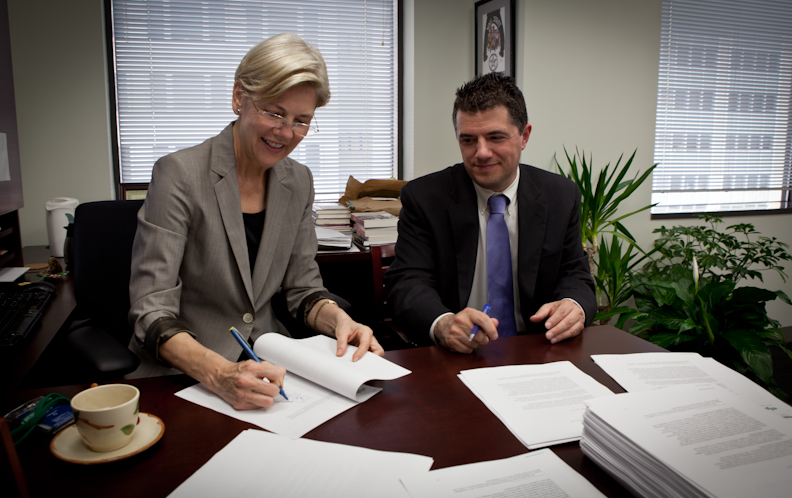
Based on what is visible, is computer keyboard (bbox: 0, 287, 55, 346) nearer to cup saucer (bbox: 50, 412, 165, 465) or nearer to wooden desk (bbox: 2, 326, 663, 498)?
wooden desk (bbox: 2, 326, 663, 498)

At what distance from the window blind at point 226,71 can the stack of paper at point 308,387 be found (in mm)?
2563

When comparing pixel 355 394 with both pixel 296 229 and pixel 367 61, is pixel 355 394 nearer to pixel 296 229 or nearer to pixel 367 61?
pixel 296 229

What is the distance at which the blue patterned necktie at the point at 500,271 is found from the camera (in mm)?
1588

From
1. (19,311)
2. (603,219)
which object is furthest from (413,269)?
(603,219)

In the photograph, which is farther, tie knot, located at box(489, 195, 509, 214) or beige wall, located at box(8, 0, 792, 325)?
beige wall, located at box(8, 0, 792, 325)

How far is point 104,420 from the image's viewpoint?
70 cm

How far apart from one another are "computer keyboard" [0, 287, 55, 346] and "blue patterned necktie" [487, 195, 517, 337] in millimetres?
1343

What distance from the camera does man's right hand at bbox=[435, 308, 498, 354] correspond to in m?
1.13

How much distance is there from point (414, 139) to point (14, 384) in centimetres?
268

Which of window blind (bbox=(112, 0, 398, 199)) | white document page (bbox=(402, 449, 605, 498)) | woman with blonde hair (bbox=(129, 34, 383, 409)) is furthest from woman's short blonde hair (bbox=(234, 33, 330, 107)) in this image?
window blind (bbox=(112, 0, 398, 199))

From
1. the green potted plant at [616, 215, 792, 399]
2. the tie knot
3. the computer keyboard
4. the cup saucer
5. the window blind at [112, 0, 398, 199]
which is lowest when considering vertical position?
the green potted plant at [616, 215, 792, 399]

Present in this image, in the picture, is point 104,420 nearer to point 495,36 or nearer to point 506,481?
point 506,481

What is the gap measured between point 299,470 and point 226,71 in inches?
120

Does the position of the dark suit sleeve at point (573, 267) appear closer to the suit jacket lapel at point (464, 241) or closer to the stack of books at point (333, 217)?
the suit jacket lapel at point (464, 241)
